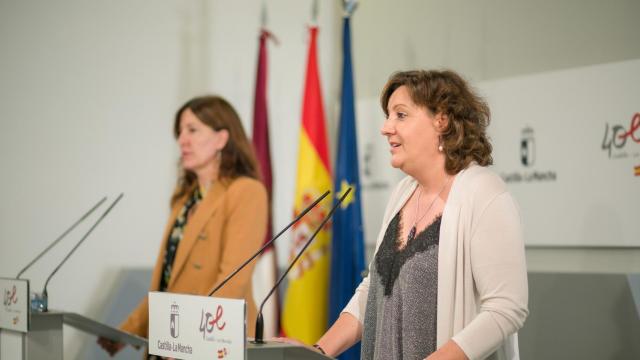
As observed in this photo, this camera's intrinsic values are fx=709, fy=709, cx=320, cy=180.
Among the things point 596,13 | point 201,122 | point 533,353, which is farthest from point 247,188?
point 596,13

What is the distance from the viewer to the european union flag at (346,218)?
3662 mm

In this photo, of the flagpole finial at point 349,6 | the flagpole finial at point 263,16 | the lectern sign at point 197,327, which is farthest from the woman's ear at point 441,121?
the flagpole finial at point 263,16

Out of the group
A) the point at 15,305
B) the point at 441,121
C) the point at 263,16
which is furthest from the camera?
the point at 263,16

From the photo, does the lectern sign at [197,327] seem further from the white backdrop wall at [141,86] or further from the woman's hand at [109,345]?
the white backdrop wall at [141,86]

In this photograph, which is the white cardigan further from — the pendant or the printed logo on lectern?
the printed logo on lectern

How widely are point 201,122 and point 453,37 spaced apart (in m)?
1.44

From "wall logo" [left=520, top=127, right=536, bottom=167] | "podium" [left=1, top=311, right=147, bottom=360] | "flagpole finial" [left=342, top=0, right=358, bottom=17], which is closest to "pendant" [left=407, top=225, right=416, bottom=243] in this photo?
"podium" [left=1, top=311, right=147, bottom=360]

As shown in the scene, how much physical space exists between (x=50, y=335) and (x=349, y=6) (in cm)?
239

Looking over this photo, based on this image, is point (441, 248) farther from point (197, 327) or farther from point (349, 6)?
point (349, 6)

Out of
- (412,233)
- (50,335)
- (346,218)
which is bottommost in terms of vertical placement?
(50,335)

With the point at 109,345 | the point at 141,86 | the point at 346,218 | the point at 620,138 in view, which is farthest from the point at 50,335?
the point at 141,86

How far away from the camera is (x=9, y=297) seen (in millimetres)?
2117

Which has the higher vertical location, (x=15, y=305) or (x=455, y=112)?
(x=455, y=112)

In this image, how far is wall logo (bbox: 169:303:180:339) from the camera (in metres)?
1.54
